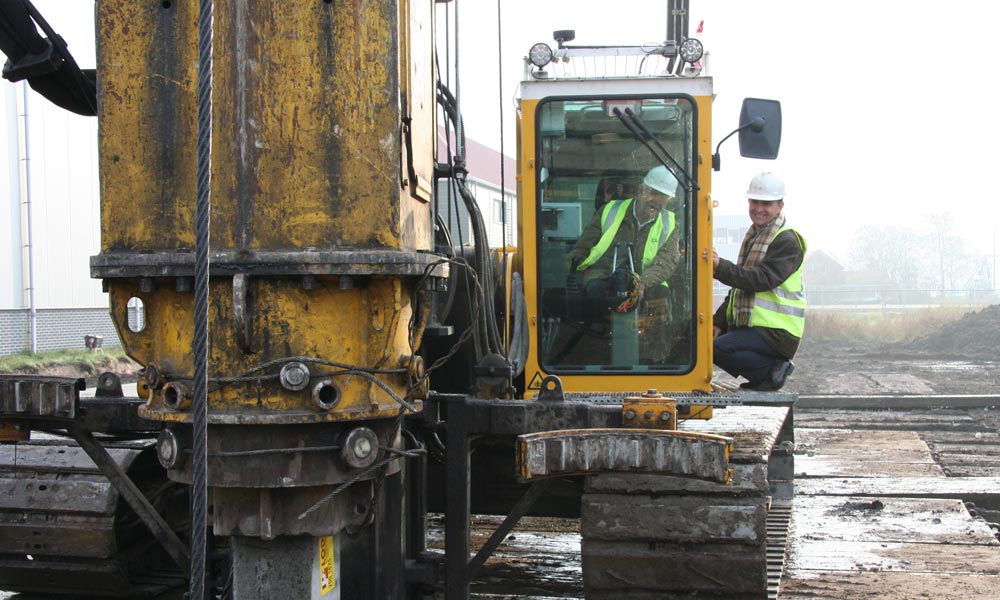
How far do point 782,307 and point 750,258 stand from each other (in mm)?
349

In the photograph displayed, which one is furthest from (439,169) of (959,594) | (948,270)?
(948,270)

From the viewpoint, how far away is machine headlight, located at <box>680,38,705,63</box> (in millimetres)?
4703

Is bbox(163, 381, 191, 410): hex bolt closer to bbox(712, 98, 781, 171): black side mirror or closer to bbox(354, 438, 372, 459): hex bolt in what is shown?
bbox(354, 438, 372, 459): hex bolt

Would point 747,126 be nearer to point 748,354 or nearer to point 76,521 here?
point 748,354

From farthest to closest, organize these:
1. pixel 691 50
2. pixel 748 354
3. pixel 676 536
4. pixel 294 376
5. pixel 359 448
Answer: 1. pixel 748 354
2. pixel 691 50
3. pixel 676 536
4. pixel 359 448
5. pixel 294 376

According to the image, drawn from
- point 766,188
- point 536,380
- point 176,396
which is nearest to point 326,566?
point 176,396

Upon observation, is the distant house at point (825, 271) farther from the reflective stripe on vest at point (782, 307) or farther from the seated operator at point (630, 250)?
the seated operator at point (630, 250)

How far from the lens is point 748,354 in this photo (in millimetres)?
5672

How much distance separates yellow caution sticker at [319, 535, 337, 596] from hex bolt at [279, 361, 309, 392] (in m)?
0.57

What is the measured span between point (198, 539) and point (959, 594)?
4.14m

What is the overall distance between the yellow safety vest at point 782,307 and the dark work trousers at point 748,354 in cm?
9

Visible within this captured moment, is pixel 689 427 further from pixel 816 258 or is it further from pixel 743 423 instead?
pixel 816 258

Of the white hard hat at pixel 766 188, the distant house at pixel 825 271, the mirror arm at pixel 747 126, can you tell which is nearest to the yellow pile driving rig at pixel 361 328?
the mirror arm at pixel 747 126

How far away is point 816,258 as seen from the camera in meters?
77.1
